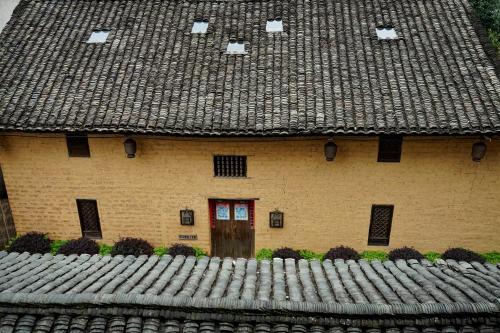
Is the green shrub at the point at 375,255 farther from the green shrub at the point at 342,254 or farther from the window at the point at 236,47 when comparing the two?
the window at the point at 236,47

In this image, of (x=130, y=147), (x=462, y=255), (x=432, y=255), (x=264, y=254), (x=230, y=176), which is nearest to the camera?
(x=130, y=147)

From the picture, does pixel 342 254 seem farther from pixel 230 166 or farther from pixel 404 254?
pixel 230 166

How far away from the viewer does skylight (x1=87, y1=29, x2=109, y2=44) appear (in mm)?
12453

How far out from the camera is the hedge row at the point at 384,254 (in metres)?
11.8

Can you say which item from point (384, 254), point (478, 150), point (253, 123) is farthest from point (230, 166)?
point (478, 150)

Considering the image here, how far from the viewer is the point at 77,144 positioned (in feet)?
39.0

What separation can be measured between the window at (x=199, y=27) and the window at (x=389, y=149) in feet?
21.5

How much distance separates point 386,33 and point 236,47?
15.4ft

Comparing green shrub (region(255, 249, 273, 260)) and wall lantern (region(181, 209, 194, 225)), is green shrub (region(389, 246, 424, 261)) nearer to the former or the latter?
green shrub (region(255, 249, 273, 260))

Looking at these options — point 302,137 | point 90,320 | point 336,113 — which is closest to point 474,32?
point 336,113

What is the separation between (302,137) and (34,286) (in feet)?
25.4

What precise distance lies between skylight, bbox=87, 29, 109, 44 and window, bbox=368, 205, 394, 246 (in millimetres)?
10143

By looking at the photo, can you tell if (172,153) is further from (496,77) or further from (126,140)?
(496,77)

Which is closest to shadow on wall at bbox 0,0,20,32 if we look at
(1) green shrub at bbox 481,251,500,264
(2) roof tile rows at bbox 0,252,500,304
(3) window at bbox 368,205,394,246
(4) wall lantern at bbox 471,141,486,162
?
(2) roof tile rows at bbox 0,252,500,304
